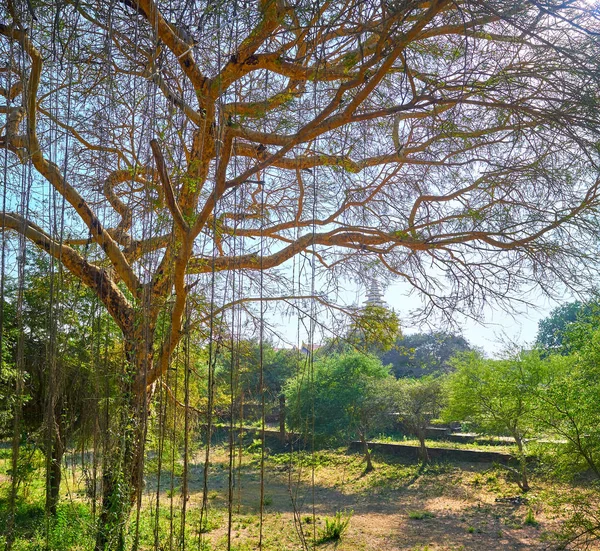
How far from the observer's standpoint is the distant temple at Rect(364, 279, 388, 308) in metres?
5.61

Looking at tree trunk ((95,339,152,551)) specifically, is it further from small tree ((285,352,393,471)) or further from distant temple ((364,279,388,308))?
small tree ((285,352,393,471))

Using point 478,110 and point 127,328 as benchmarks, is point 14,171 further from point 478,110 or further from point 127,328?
point 478,110

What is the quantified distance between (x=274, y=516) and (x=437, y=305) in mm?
5240

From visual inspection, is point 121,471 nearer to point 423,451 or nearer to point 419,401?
point 423,451

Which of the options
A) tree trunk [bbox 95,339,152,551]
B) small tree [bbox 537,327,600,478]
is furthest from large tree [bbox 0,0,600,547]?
small tree [bbox 537,327,600,478]

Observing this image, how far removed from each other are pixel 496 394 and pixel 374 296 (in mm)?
5225

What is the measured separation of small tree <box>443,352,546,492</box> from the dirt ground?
0.97 m

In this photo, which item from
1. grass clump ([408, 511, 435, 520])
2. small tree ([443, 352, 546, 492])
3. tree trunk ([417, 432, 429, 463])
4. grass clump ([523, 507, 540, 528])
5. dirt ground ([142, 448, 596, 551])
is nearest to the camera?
dirt ground ([142, 448, 596, 551])

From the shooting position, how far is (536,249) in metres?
4.38

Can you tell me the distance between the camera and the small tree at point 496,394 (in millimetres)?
9273

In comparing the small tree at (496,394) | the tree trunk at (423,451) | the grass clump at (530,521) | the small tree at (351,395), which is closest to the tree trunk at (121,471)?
the grass clump at (530,521)

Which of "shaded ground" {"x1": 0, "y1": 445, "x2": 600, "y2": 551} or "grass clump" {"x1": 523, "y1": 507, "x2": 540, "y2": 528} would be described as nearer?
"shaded ground" {"x1": 0, "y1": 445, "x2": 600, "y2": 551}

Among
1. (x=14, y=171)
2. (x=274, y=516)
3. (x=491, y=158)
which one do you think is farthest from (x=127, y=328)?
(x=274, y=516)

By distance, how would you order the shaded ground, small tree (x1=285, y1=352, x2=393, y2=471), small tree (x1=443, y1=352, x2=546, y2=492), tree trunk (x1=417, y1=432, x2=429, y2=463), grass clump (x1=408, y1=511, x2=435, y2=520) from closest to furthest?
1. the shaded ground
2. grass clump (x1=408, y1=511, x2=435, y2=520)
3. small tree (x1=443, y1=352, x2=546, y2=492)
4. tree trunk (x1=417, y1=432, x2=429, y2=463)
5. small tree (x1=285, y1=352, x2=393, y2=471)
